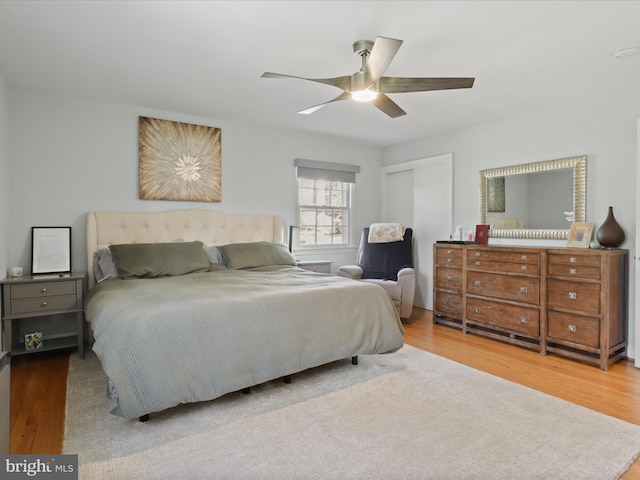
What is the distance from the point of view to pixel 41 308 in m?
→ 3.07

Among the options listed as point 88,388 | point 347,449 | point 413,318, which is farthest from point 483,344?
point 88,388

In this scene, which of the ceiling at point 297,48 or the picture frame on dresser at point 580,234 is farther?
the picture frame on dresser at point 580,234

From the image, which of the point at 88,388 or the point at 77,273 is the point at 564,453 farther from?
the point at 77,273

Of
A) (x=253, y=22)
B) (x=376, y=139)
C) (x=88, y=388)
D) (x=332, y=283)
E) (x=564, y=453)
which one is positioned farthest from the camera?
(x=376, y=139)

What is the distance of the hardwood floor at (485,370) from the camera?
6.77 feet

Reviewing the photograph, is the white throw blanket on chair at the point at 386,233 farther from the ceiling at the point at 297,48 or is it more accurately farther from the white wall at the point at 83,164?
the ceiling at the point at 297,48

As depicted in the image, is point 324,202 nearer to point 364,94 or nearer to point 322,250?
point 322,250

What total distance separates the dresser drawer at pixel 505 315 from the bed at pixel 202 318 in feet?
4.53

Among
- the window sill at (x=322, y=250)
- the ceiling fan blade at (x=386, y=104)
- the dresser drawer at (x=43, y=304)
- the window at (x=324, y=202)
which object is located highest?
the ceiling fan blade at (x=386, y=104)

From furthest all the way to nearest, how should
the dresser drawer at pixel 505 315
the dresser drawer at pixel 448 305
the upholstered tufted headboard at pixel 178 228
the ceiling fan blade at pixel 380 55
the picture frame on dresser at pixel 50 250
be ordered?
the dresser drawer at pixel 448 305 < the upholstered tufted headboard at pixel 178 228 < the dresser drawer at pixel 505 315 < the picture frame on dresser at pixel 50 250 < the ceiling fan blade at pixel 380 55

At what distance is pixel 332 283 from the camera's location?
300cm

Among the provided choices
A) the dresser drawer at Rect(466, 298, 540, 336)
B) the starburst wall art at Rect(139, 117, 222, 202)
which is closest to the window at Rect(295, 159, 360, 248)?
the starburst wall art at Rect(139, 117, 222, 202)

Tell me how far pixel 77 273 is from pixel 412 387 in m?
3.13

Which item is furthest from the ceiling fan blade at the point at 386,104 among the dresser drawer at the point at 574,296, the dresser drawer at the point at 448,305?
the dresser drawer at the point at 448,305
